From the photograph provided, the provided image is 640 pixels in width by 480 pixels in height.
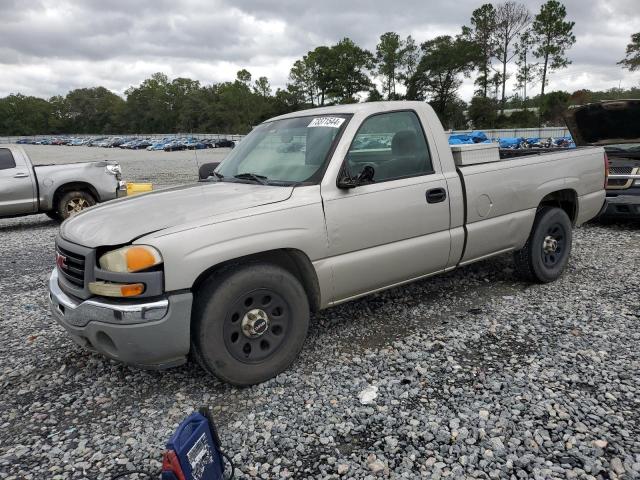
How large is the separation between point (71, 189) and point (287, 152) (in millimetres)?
7930

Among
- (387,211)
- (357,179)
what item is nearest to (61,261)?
(357,179)

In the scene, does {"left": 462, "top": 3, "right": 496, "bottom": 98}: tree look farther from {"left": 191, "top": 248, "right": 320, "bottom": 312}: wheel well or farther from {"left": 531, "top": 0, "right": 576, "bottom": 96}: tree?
{"left": 191, "top": 248, "right": 320, "bottom": 312}: wheel well

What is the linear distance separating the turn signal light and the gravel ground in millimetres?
794

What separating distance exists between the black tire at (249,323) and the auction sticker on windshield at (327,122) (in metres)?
1.23

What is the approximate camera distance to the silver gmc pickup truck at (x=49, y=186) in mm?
9484

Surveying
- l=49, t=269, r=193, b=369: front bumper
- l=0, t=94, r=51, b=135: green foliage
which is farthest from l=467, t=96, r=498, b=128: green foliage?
l=0, t=94, r=51, b=135: green foliage

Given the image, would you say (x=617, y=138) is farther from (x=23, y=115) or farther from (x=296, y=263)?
(x=23, y=115)

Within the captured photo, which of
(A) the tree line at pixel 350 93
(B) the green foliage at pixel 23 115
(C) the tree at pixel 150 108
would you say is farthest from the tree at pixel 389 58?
(B) the green foliage at pixel 23 115

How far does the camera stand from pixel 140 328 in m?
2.73

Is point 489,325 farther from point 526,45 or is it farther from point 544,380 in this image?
point 526,45

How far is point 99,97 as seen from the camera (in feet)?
486

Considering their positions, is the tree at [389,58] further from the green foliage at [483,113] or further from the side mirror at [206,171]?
the side mirror at [206,171]

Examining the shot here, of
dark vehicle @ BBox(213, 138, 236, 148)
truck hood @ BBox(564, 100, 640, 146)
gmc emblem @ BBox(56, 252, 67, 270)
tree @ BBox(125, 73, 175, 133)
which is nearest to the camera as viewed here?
gmc emblem @ BBox(56, 252, 67, 270)

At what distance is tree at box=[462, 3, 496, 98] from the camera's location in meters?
64.6
